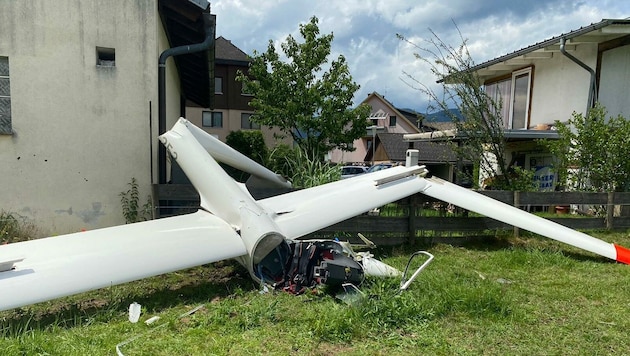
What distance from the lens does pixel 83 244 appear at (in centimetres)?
405

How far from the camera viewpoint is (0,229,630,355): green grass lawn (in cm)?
314

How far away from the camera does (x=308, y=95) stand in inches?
588

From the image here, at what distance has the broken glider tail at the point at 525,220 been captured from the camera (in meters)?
5.58

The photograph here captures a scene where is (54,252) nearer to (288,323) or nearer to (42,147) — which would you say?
(288,323)

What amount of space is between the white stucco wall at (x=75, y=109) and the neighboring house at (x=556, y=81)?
879 cm

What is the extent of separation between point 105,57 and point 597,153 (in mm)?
10707

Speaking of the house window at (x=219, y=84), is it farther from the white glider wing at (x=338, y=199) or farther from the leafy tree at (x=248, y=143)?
the white glider wing at (x=338, y=199)

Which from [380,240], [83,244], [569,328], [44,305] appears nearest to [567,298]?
[569,328]

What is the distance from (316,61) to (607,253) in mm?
12486

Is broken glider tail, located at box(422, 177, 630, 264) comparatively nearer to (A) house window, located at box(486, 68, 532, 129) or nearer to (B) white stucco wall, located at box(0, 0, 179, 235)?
(B) white stucco wall, located at box(0, 0, 179, 235)

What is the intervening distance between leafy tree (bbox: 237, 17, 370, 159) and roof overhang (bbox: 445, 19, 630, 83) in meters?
5.36

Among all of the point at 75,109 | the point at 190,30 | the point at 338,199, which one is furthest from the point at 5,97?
the point at 338,199

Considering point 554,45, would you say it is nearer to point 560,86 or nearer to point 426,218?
point 560,86

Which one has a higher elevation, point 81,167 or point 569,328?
point 81,167
